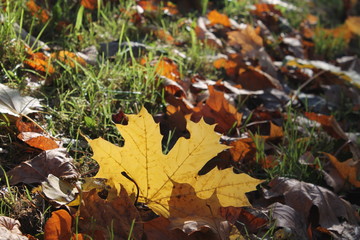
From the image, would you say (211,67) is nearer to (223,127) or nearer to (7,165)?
(223,127)

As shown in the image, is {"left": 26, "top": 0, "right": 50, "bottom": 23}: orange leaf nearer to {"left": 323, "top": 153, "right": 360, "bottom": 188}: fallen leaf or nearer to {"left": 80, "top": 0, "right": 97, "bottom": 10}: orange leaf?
{"left": 80, "top": 0, "right": 97, "bottom": 10}: orange leaf

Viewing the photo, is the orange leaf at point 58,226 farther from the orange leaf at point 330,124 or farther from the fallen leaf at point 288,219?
the orange leaf at point 330,124

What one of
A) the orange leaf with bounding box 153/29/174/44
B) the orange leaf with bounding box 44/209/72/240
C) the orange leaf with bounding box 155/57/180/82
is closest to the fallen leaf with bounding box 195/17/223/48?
the orange leaf with bounding box 153/29/174/44

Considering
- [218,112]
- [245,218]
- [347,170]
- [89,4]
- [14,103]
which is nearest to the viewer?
[245,218]

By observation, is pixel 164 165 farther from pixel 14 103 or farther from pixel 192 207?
pixel 14 103

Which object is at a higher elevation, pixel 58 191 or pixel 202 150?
pixel 202 150

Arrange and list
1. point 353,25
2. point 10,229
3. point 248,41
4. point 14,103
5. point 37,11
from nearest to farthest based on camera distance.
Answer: point 10,229 < point 14,103 < point 37,11 < point 248,41 < point 353,25

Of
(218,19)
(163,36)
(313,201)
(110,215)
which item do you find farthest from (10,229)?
(218,19)
